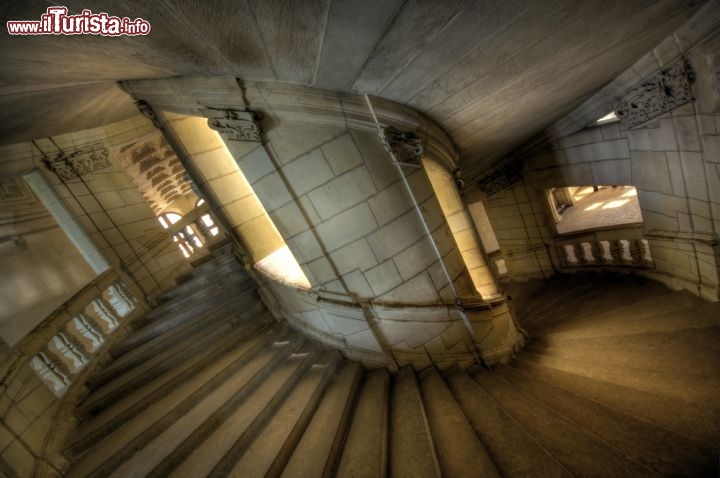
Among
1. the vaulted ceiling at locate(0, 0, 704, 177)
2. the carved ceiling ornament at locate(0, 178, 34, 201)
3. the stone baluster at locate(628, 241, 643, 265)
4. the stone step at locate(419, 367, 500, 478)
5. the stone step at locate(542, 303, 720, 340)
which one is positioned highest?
the carved ceiling ornament at locate(0, 178, 34, 201)

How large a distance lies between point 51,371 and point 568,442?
604 cm

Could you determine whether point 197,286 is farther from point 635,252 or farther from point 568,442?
point 635,252

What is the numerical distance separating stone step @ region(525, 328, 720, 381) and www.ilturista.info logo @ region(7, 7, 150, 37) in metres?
5.58

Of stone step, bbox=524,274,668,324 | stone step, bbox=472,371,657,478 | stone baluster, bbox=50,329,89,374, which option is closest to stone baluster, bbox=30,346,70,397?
stone baluster, bbox=50,329,89,374

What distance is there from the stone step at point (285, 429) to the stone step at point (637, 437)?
2.58m

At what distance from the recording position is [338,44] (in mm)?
1987

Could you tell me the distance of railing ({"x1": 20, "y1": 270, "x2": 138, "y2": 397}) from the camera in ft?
11.8

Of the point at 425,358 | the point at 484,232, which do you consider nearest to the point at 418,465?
the point at 425,358

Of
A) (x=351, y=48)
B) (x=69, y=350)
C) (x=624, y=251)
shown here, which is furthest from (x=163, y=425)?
(x=624, y=251)

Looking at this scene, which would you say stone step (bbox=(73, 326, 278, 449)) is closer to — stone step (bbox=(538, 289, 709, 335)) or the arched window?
stone step (bbox=(538, 289, 709, 335))

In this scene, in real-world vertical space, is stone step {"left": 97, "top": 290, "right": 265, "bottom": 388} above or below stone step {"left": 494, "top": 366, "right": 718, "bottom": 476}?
above

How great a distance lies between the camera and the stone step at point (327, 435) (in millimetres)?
2619

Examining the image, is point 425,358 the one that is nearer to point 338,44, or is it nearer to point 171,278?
point 338,44

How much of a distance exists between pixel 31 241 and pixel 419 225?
9.00m
